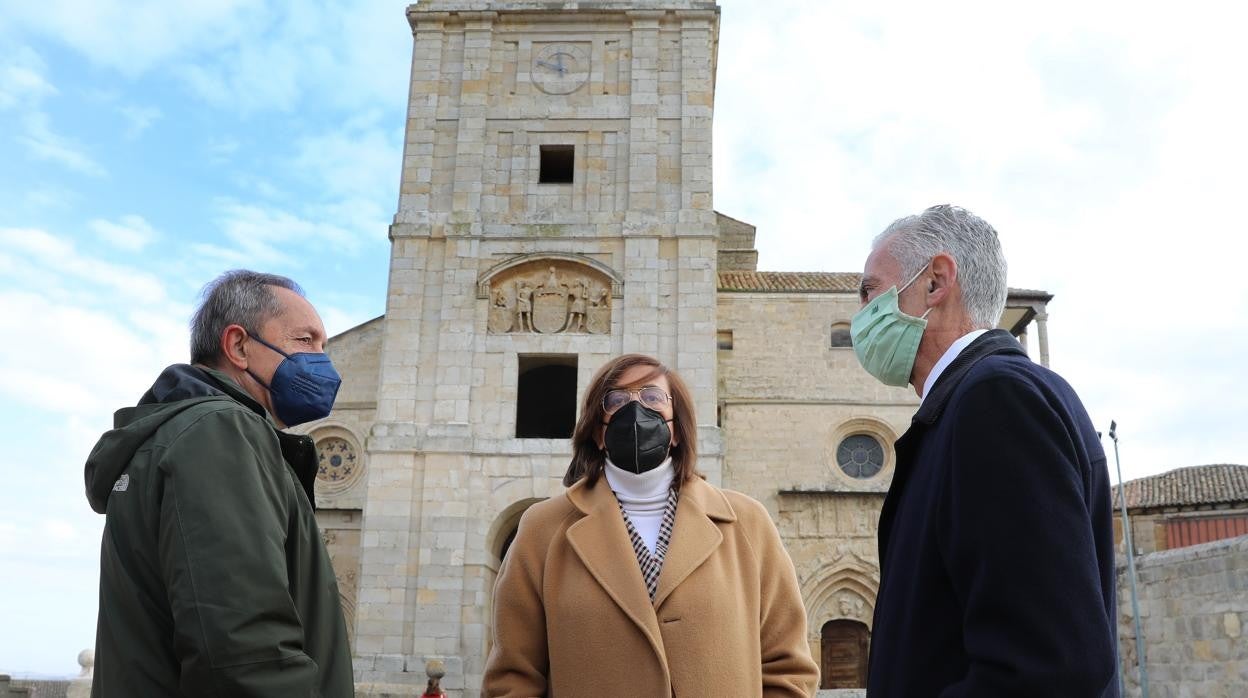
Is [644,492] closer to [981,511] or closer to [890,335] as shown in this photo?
[890,335]

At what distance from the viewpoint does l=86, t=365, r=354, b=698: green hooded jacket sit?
2371 mm

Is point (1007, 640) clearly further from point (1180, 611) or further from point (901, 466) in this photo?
point (1180, 611)

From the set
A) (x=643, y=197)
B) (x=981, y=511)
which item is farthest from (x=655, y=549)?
(x=643, y=197)

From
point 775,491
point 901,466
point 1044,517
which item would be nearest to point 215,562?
point 901,466

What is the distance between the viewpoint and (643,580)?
133 inches

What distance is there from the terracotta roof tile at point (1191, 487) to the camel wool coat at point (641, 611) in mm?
28445

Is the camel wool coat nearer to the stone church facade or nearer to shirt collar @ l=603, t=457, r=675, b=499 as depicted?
shirt collar @ l=603, t=457, r=675, b=499

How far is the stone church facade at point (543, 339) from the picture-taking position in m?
18.5

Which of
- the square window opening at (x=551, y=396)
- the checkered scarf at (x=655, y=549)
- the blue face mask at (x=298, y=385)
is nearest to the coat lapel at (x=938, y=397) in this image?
the checkered scarf at (x=655, y=549)

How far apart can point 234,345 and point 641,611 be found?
1.54 metres

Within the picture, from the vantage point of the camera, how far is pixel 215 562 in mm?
2424

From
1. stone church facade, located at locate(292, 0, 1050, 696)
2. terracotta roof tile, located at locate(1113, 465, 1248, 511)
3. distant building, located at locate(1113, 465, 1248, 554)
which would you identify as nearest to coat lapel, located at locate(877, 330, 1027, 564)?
stone church facade, located at locate(292, 0, 1050, 696)

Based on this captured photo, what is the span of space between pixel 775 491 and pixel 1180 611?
11.6 m

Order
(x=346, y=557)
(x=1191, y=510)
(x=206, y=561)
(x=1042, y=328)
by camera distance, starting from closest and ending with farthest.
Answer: (x=206, y=561) < (x=346, y=557) < (x=1042, y=328) < (x=1191, y=510)
